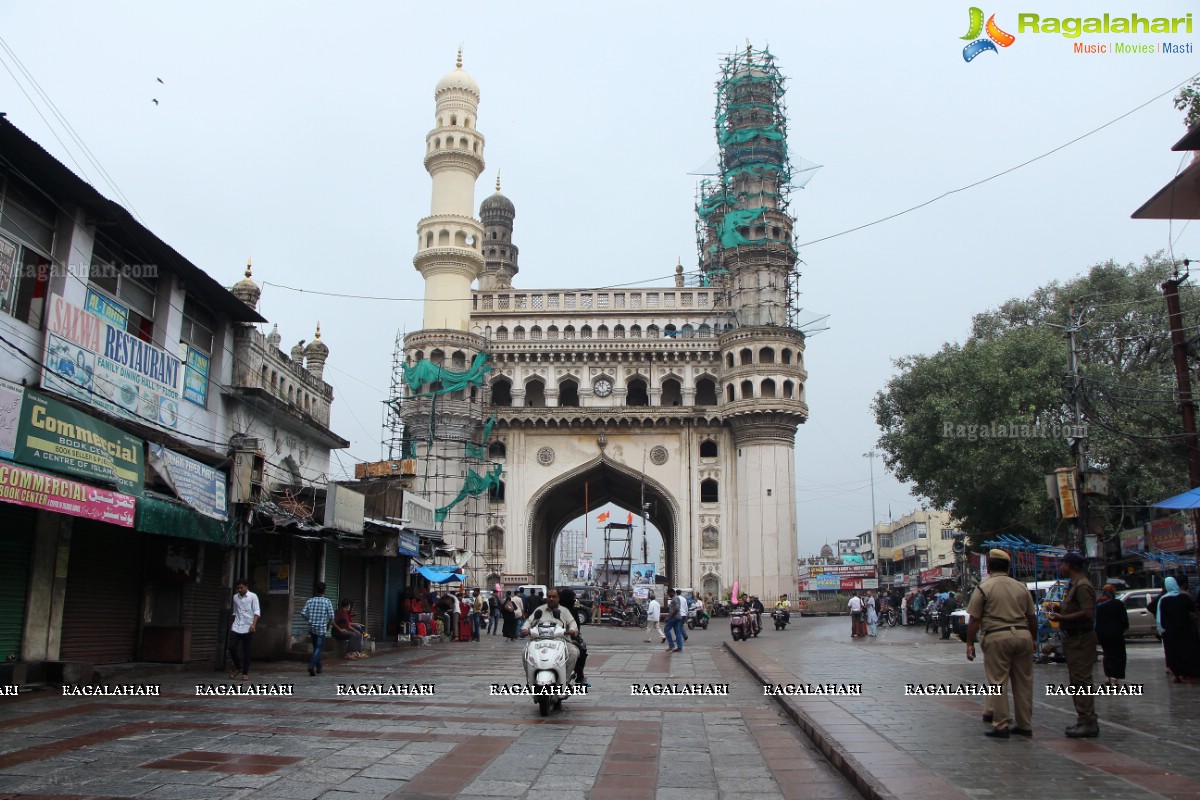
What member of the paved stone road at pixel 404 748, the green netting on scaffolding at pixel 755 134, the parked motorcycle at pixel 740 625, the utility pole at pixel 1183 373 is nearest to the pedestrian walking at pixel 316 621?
the paved stone road at pixel 404 748

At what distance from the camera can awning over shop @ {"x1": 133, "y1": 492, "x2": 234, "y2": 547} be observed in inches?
449

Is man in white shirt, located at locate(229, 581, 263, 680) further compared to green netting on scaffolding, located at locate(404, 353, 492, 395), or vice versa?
green netting on scaffolding, located at locate(404, 353, 492, 395)

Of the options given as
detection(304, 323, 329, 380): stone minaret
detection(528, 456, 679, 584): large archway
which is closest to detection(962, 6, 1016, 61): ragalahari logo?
detection(304, 323, 329, 380): stone minaret

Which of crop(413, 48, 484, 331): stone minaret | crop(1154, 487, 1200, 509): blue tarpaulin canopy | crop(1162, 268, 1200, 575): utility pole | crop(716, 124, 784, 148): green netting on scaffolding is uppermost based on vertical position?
crop(716, 124, 784, 148): green netting on scaffolding

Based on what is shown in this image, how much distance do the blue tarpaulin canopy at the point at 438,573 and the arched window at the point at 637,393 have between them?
20545 millimetres

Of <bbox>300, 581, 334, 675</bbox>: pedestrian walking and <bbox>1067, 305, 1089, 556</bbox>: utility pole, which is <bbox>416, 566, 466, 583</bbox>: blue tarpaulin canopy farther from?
<bbox>1067, 305, 1089, 556</bbox>: utility pole

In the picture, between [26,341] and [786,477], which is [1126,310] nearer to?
[786,477]

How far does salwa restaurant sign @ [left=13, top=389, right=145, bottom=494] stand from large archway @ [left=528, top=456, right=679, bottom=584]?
103 ft

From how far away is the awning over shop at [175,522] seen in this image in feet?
37.4

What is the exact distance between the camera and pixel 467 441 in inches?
1655

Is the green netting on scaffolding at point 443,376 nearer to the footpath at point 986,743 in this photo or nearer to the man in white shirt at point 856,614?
the man in white shirt at point 856,614

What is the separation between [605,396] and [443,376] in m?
7.95

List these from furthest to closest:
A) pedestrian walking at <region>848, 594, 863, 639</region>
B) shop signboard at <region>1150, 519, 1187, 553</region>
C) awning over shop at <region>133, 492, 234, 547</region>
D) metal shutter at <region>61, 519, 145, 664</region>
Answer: pedestrian walking at <region>848, 594, 863, 639</region>
shop signboard at <region>1150, 519, 1187, 553</region>
metal shutter at <region>61, 519, 145, 664</region>
awning over shop at <region>133, 492, 234, 547</region>

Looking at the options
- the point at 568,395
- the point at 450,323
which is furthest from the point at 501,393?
the point at 450,323
